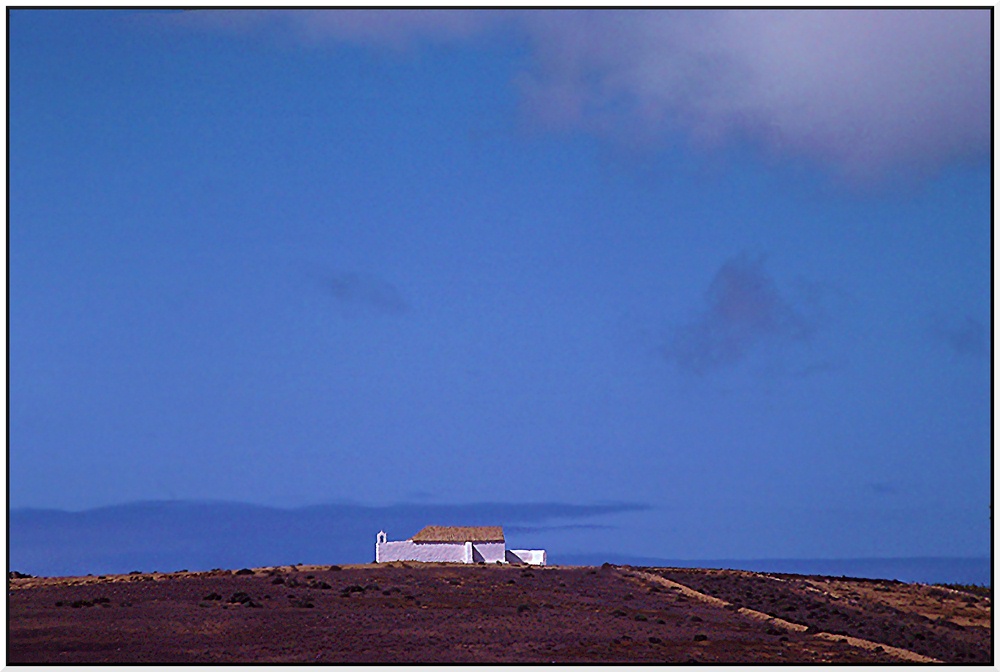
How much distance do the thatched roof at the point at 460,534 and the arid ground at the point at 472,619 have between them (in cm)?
1321

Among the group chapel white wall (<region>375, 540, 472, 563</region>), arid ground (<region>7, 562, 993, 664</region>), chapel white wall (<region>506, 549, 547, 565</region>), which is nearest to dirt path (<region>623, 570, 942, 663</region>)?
arid ground (<region>7, 562, 993, 664</region>)

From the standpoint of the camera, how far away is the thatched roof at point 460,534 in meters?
67.1

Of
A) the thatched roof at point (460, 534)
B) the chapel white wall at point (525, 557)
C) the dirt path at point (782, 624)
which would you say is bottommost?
the dirt path at point (782, 624)

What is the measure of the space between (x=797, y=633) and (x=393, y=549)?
34.9 m

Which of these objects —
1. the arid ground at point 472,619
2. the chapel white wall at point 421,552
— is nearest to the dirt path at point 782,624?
the arid ground at point 472,619

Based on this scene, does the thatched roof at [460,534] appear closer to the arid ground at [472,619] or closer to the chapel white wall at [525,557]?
the chapel white wall at [525,557]

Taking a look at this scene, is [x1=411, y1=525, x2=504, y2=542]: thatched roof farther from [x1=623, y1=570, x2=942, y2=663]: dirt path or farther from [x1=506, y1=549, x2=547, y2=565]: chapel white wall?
[x1=623, y1=570, x2=942, y2=663]: dirt path

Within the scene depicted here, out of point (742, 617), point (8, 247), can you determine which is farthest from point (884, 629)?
point (8, 247)

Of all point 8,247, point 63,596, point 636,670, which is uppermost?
point 8,247

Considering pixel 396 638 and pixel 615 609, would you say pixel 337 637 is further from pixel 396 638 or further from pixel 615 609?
pixel 615 609

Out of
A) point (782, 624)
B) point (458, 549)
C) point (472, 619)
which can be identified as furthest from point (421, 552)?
point (782, 624)

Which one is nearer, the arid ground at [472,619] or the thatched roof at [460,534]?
the arid ground at [472,619]

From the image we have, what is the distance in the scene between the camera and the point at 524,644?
31578 mm

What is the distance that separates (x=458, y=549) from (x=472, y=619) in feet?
101
